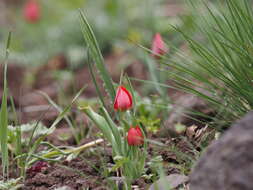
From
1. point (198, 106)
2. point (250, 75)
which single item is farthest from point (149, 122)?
point (250, 75)

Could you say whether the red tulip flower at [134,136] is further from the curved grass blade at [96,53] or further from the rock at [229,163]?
the rock at [229,163]

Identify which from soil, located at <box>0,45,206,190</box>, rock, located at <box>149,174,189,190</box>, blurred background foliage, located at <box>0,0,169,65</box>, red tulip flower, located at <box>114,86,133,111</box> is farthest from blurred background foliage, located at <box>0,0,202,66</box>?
rock, located at <box>149,174,189,190</box>

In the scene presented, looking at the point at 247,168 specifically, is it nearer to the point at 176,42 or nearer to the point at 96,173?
the point at 96,173

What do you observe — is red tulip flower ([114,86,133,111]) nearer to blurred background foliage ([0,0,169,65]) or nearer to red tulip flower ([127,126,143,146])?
red tulip flower ([127,126,143,146])

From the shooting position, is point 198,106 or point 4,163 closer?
point 4,163

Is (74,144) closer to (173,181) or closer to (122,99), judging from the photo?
(122,99)

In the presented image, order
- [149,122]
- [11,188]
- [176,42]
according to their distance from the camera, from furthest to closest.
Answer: [176,42] → [149,122] → [11,188]
